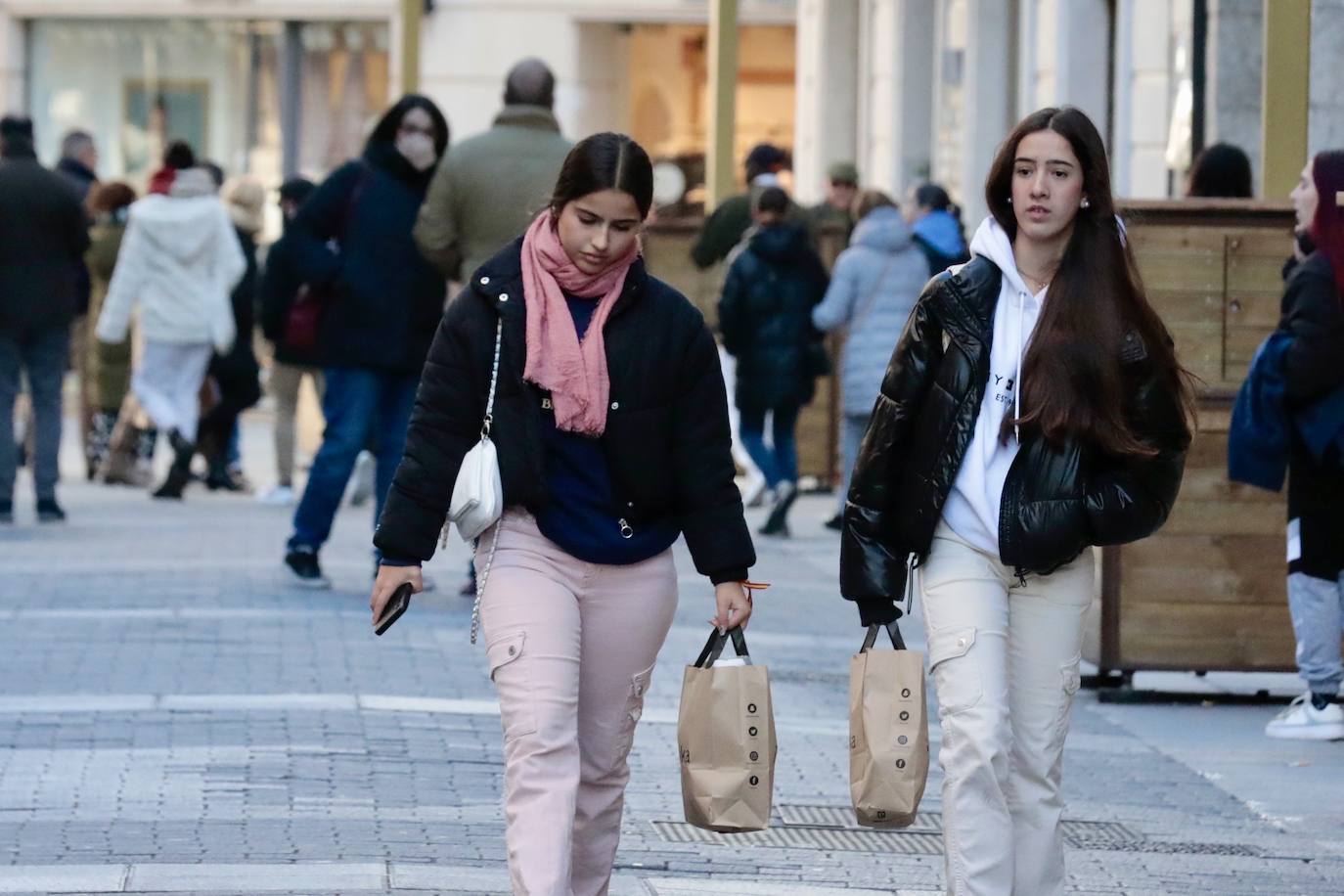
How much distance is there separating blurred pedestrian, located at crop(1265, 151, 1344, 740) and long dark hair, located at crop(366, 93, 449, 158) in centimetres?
372

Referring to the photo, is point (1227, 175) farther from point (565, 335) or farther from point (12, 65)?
point (12, 65)

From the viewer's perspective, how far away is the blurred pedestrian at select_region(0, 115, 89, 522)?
45.6 ft

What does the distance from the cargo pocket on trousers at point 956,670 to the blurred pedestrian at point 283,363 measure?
266 inches

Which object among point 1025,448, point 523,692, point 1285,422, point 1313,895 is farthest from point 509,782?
point 1285,422

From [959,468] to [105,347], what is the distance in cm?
1225

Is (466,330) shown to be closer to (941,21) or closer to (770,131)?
(941,21)

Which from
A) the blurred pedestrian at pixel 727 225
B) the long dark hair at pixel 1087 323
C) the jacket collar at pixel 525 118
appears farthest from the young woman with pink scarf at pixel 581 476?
the blurred pedestrian at pixel 727 225

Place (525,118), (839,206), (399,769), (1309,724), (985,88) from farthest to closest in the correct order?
(985,88), (839,206), (525,118), (1309,724), (399,769)

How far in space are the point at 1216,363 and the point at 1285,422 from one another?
33.3 inches

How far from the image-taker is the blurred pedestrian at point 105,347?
661 inches

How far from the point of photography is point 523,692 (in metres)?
5.02

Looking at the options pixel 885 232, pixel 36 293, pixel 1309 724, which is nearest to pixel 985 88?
pixel 885 232

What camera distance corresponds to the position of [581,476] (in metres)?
5.18

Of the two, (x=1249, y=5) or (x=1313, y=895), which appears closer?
(x=1313, y=895)
